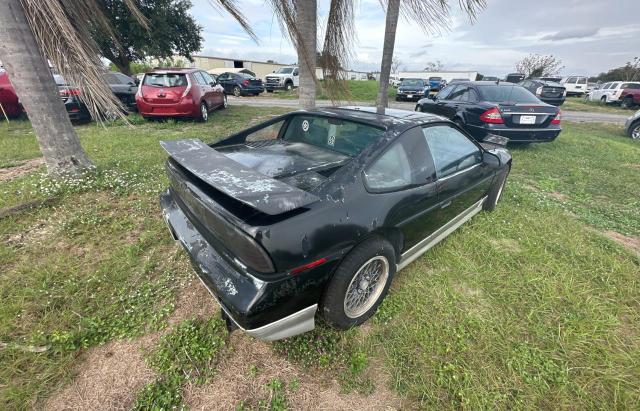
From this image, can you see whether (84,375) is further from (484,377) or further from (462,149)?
(462,149)

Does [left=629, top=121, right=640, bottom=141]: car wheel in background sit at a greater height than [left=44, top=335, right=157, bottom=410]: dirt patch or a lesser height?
greater

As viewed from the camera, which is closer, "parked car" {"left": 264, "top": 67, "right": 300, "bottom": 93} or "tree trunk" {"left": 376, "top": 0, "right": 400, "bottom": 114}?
"tree trunk" {"left": 376, "top": 0, "right": 400, "bottom": 114}

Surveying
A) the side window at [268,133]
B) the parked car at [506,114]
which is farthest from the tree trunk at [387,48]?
the side window at [268,133]

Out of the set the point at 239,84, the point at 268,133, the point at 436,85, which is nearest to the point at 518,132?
the point at 268,133

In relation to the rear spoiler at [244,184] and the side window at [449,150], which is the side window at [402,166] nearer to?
the side window at [449,150]

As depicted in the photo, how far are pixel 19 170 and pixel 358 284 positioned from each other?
5.79 m

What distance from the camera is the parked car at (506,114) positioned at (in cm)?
570

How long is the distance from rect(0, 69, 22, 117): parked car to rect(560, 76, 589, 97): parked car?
33.7 m

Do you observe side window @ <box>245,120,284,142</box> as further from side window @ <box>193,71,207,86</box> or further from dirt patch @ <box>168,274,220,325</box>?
side window @ <box>193,71,207,86</box>

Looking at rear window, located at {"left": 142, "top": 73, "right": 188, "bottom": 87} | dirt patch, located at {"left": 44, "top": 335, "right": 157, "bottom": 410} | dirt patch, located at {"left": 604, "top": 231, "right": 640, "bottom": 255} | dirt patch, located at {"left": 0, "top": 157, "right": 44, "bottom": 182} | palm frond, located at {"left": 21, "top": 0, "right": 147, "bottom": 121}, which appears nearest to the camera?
dirt patch, located at {"left": 44, "top": 335, "right": 157, "bottom": 410}

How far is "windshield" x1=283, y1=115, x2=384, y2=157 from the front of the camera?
2.25 m

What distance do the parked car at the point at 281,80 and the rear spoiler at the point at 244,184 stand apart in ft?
70.4

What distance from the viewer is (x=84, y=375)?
5.56ft

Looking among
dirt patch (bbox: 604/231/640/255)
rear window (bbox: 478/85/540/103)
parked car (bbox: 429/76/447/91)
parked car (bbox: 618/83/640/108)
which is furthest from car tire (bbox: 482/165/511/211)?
parked car (bbox: 618/83/640/108)
